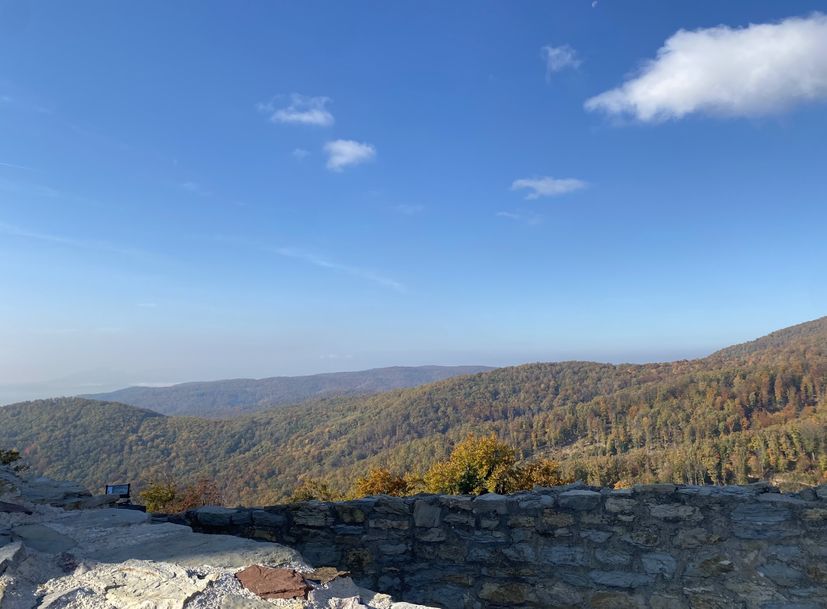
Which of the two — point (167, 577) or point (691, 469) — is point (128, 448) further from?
point (167, 577)

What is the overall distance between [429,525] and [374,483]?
720cm

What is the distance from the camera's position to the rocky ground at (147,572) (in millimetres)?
1735

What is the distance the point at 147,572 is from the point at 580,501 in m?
3.20

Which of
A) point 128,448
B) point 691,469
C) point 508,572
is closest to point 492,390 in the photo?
point 128,448

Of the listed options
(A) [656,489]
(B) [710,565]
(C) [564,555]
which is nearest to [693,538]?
(B) [710,565]

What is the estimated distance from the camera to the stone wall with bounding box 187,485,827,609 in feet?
11.9

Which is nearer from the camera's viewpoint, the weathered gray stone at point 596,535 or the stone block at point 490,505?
the weathered gray stone at point 596,535

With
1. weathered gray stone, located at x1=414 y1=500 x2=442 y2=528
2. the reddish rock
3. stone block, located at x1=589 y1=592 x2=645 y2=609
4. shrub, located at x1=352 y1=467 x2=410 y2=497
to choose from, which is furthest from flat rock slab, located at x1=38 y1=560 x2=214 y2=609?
shrub, located at x1=352 y1=467 x2=410 y2=497

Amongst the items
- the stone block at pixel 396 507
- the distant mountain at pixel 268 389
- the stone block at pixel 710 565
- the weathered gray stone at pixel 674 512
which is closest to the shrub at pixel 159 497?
the stone block at pixel 396 507

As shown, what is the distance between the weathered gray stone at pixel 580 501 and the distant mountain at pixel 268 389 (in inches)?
4911

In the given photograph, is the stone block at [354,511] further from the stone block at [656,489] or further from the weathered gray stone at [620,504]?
the stone block at [656,489]

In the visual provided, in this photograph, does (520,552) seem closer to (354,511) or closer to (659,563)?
(659,563)

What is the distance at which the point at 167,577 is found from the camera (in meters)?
1.93

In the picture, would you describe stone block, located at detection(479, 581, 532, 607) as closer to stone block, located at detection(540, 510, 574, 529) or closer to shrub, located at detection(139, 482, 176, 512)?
stone block, located at detection(540, 510, 574, 529)
